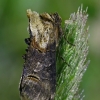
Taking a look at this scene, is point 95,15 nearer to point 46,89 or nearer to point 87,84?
point 87,84

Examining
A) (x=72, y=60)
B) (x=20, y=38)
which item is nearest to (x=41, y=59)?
(x=72, y=60)

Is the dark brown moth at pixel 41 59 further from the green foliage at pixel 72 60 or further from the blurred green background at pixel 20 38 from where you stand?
the blurred green background at pixel 20 38

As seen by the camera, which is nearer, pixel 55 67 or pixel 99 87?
pixel 55 67

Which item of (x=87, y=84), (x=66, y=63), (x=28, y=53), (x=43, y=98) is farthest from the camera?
(x=87, y=84)

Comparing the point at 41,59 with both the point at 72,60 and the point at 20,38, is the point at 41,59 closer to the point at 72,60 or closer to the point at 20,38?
the point at 72,60

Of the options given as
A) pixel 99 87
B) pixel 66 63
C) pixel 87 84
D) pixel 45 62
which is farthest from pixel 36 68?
pixel 99 87

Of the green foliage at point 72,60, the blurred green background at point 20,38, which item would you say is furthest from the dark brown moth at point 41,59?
the blurred green background at point 20,38

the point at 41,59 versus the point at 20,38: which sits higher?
the point at 20,38
